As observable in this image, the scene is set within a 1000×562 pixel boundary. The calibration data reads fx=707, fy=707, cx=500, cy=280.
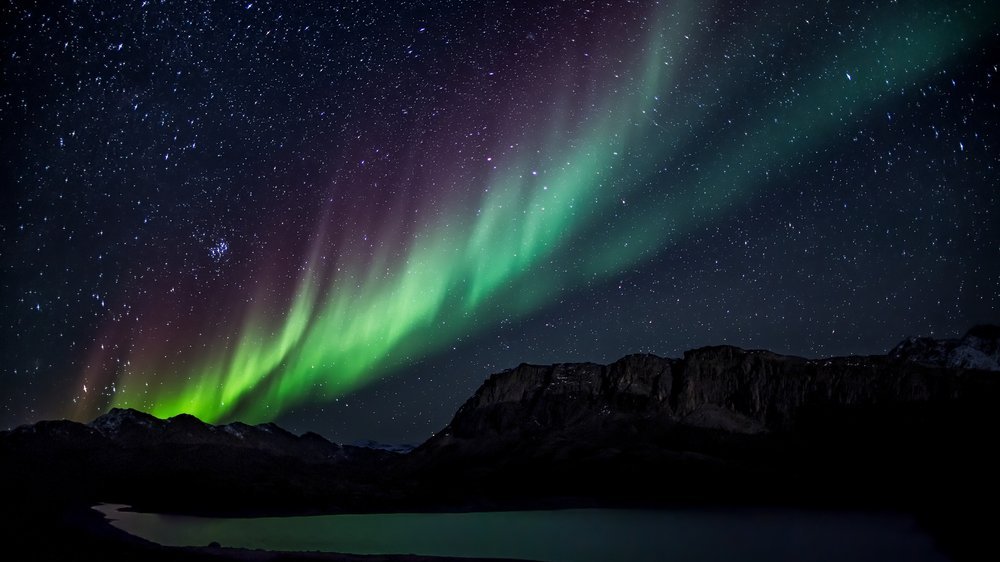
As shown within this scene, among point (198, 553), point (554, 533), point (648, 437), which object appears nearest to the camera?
point (198, 553)

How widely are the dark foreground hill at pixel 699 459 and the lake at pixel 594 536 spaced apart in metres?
9.75

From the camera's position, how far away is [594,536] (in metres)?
Answer: 51.5

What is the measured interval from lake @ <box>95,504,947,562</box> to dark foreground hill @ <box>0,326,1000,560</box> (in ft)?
32.0

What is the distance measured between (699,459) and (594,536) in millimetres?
96192

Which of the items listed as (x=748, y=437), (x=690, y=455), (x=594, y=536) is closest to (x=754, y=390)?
(x=748, y=437)

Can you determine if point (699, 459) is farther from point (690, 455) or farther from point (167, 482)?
point (167, 482)

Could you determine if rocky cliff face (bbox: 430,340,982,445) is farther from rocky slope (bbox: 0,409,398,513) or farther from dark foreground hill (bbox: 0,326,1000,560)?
rocky slope (bbox: 0,409,398,513)

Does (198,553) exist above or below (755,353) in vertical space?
below

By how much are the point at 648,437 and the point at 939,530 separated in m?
112

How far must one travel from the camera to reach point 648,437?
168625 millimetres

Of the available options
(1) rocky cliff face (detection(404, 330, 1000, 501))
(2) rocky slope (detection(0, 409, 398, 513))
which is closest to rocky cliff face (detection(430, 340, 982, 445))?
(1) rocky cliff face (detection(404, 330, 1000, 501))

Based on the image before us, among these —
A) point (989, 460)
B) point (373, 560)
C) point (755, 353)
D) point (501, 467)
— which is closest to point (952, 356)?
point (755, 353)

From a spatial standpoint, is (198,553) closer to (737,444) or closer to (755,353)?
(737,444)

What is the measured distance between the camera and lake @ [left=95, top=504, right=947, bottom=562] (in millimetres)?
42406
